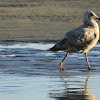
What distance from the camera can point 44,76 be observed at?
1001 cm

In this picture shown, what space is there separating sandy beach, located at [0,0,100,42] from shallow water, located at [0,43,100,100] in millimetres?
3352

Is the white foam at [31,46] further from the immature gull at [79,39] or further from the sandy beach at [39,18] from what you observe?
the immature gull at [79,39]

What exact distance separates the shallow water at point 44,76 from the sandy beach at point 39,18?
3.35 metres

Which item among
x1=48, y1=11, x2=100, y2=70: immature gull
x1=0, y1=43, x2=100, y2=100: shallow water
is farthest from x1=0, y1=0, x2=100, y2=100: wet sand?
x1=48, y1=11, x2=100, y2=70: immature gull

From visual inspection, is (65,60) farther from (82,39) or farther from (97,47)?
(97,47)

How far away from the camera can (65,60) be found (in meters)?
12.7

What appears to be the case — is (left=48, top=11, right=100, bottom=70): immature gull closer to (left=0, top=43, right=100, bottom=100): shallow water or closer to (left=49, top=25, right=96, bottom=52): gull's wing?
(left=49, top=25, right=96, bottom=52): gull's wing

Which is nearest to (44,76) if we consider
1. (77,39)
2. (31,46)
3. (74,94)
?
(77,39)

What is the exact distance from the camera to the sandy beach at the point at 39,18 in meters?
18.6

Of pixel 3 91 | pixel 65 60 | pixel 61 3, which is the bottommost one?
pixel 61 3

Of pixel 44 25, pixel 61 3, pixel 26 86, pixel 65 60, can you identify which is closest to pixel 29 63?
pixel 65 60

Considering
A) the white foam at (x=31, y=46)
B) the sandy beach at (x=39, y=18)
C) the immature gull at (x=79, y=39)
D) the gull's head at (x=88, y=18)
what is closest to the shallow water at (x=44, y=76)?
the white foam at (x=31, y=46)

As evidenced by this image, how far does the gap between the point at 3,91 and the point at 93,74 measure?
279 cm

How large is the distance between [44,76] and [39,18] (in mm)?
14002
